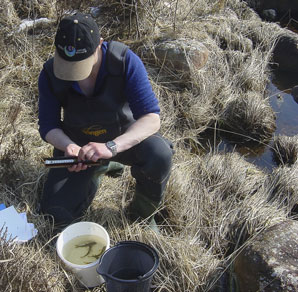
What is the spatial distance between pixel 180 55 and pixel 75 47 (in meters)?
2.64

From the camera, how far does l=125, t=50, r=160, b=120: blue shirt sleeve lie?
2.61 metres

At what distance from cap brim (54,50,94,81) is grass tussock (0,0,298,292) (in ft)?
3.09

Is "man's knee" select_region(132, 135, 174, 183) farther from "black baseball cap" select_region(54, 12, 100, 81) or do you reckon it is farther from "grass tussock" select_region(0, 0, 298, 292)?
"black baseball cap" select_region(54, 12, 100, 81)

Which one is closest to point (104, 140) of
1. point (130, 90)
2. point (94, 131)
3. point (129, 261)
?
point (94, 131)

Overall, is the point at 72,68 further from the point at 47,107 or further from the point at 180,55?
the point at 180,55

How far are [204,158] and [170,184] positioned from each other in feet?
2.78

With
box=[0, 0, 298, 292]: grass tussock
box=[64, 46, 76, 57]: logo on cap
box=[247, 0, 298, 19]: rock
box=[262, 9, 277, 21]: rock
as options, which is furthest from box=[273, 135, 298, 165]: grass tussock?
box=[247, 0, 298, 19]: rock

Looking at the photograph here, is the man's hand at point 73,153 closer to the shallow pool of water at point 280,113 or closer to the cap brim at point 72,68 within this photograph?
the cap brim at point 72,68

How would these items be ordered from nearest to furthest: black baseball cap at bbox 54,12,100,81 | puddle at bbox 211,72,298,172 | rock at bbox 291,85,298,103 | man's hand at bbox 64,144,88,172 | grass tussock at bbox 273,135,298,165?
black baseball cap at bbox 54,12,100,81 → man's hand at bbox 64,144,88,172 → grass tussock at bbox 273,135,298,165 → puddle at bbox 211,72,298,172 → rock at bbox 291,85,298,103

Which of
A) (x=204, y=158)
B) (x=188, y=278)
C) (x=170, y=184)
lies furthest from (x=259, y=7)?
(x=188, y=278)

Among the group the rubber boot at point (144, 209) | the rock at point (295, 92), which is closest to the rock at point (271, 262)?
the rubber boot at point (144, 209)

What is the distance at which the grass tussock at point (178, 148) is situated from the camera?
260 centimetres

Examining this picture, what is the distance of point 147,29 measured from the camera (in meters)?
5.12

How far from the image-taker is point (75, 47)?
2309mm
